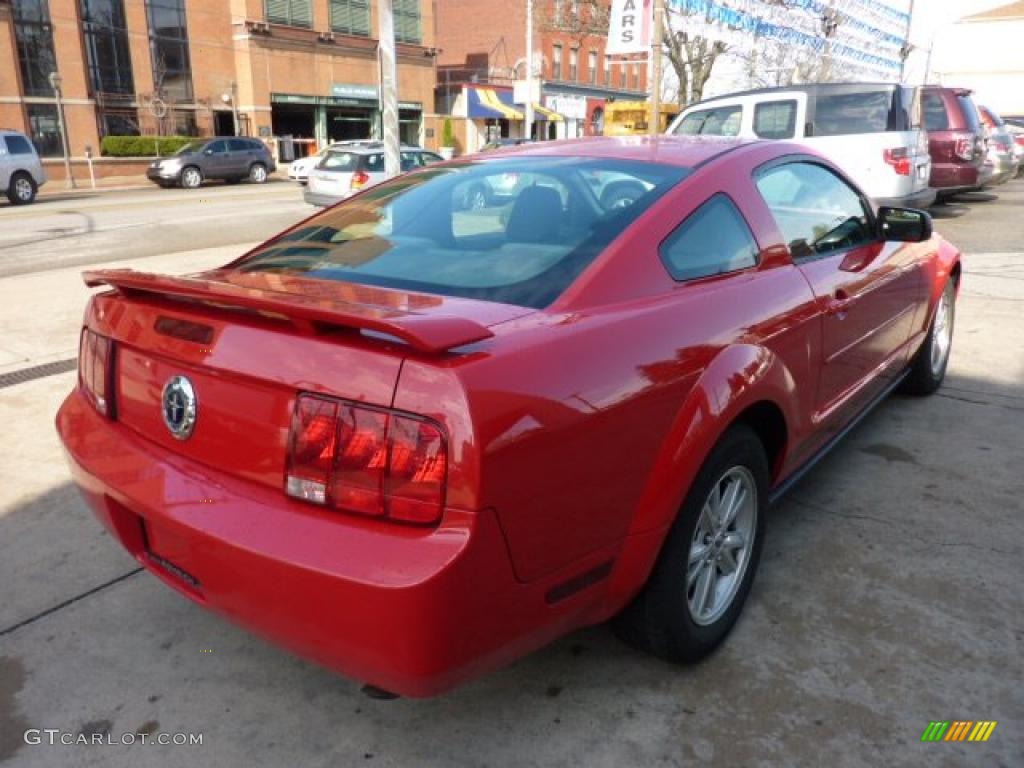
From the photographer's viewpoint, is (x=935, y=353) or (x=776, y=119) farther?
(x=776, y=119)

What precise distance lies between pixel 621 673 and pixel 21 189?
23.1m

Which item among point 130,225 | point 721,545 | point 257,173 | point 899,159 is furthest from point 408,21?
point 721,545

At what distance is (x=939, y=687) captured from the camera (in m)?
2.47

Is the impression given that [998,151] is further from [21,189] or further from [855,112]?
[21,189]

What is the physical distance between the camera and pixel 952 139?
13633 millimetres

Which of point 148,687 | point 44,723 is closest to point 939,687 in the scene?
point 148,687

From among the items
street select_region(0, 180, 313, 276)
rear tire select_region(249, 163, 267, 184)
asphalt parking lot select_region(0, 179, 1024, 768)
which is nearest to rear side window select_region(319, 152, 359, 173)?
street select_region(0, 180, 313, 276)

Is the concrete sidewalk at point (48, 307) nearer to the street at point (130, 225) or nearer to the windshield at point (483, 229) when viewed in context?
the street at point (130, 225)

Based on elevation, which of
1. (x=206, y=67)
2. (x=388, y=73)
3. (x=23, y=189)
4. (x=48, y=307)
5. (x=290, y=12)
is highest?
(x=290, y=12)

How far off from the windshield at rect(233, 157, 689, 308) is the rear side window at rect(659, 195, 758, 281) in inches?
5.5

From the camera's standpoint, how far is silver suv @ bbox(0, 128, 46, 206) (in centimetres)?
2062

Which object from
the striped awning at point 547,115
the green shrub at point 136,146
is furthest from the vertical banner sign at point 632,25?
the striped awning at point 547,115

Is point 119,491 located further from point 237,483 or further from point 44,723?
point 44,723

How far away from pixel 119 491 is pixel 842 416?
2680mm
